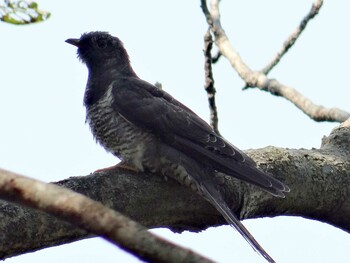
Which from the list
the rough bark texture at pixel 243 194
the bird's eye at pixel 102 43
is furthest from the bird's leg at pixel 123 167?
the bird's eye at pixel 102 43

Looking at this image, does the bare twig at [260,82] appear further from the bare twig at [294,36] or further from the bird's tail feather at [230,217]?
the bird's tail feather at [230,217]

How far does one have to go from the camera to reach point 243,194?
13.4 feet

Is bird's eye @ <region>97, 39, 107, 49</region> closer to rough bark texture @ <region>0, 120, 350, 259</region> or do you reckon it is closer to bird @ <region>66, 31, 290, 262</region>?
bird @ <region>66, 31, 290, 262</region>

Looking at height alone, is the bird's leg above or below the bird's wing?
below

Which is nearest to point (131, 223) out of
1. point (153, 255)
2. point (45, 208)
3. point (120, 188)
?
Answer: point (153, 255)

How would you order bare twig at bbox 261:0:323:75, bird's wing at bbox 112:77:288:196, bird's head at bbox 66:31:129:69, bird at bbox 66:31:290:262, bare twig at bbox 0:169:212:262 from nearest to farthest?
bare twig at bbox 0:169:212:262 < bird at bbox 66:31:290:262 < bird's wing at bbox 112:77:288:196 < bare twig at bbox 261:0:323:75 < bird's head at bbox 66:31:129:69

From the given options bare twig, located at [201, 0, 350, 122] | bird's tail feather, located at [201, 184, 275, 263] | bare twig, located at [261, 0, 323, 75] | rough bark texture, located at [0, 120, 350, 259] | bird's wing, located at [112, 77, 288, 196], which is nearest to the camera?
rough bark texture, located at [0, 120, 350, 259]

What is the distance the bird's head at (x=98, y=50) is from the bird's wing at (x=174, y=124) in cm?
47

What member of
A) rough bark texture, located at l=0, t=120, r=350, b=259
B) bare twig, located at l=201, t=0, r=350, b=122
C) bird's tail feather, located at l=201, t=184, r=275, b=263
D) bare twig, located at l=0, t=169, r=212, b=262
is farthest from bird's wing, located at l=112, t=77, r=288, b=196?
bare twig, located at l=0, t=169, r=212, b=262

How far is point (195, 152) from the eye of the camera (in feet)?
15.1

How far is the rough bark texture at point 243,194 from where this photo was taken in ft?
11.3

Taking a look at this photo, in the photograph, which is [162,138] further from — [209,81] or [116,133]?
[209,81]

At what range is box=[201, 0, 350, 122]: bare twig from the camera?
467 centimetres

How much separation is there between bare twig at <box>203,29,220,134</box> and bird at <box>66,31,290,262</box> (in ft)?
0.40
